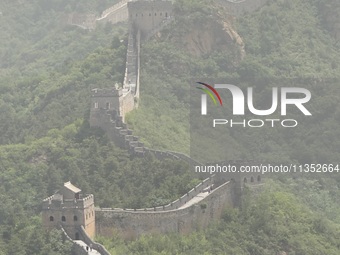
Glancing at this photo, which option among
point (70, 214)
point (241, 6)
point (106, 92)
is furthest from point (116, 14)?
point (70, 214)

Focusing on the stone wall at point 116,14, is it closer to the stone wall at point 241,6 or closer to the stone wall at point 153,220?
the stone wall at point 241,6

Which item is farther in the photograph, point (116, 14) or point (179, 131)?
point (116, 14)

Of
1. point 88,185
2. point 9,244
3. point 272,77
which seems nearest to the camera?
point 9,244

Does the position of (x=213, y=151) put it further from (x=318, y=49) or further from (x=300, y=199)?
(x=318, y=49)

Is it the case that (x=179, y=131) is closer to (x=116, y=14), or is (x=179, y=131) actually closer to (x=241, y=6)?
(x=241, y=6)

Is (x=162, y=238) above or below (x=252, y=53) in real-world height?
below

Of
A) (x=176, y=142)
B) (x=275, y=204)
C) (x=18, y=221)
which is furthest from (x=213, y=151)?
(x=18, y=221)

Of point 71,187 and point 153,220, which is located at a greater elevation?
point 71,187
